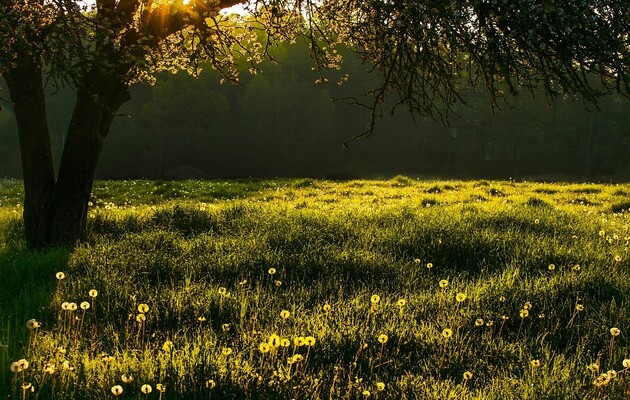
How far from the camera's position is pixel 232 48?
11.4m

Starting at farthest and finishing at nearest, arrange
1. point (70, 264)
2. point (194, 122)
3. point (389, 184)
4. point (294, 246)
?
point (194, 122) < point (389, 184) < point (294, 246) < point (70, 264)

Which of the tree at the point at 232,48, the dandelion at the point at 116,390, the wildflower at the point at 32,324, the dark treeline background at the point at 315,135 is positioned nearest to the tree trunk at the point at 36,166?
the tree at the point at 232,48

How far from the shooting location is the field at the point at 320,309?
4.32 metres

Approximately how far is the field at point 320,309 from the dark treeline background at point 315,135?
6064 cm

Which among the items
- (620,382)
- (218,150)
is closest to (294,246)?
Result: (620,382)

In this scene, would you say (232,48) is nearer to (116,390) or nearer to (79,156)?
Result: (79,156)

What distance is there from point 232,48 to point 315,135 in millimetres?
68626

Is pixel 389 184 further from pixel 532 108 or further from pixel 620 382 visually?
pixel 532 108

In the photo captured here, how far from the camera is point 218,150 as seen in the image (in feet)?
250

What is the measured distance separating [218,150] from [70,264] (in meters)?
69.4

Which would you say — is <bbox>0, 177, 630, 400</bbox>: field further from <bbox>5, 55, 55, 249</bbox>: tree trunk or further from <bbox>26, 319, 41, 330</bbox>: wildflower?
<bbox>5, 55, 55, 249</bbox>: tree trunk

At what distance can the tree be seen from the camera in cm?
697

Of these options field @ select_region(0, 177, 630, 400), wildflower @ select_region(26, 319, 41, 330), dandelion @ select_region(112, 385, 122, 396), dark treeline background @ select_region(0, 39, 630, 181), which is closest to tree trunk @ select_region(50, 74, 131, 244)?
field @ select_region(0, 177, 630, 400)

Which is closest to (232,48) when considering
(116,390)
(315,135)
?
(116,390)
